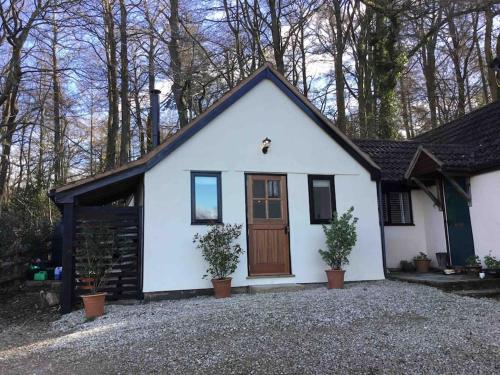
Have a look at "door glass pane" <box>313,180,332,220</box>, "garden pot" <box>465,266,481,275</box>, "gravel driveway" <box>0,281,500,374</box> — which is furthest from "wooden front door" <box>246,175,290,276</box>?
"garden pot" <box>465,266,481,275</box>

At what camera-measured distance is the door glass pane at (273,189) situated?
991 cm

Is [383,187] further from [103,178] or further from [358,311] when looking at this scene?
[103,178]

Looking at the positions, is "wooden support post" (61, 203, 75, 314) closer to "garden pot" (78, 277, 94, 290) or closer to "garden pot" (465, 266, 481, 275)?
"garden pot" (78, 277, 94, 290)

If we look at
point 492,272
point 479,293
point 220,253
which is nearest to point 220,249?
point 220,253

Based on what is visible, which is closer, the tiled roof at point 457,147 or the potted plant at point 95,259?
the potted plant at point 95,259

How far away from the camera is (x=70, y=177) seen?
2056 centimetres

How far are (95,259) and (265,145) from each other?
164 inches

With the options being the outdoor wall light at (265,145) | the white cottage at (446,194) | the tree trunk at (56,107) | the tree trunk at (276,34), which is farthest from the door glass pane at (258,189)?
the tree trunk at (276,34)

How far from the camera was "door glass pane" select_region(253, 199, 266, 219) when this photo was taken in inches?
383

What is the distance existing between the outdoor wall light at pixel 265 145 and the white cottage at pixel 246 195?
0.03 meters

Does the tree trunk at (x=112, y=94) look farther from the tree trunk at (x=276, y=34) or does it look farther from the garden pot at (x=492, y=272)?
the garden pot at (x=492, y=272)

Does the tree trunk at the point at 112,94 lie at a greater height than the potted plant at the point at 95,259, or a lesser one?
greater

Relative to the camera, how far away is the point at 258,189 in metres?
9.85

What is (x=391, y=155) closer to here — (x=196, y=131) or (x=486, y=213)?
(x=486, y=213)
